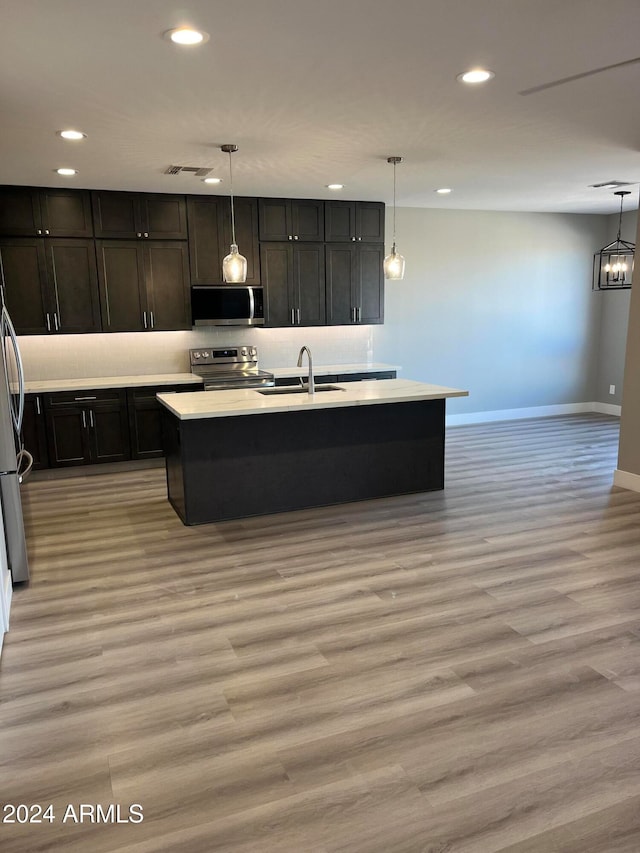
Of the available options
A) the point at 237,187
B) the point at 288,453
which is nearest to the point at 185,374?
the point at 237,187

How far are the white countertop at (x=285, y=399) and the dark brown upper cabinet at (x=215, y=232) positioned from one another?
1945 mm

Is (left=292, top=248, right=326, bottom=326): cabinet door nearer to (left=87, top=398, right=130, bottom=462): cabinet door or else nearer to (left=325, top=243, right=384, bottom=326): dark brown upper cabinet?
(left=325, top=243, right=384, bottom=326): dark brown upper cabinet

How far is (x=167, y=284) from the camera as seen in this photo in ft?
20.7

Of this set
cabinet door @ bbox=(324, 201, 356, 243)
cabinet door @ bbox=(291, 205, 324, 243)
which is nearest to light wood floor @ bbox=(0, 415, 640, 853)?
cabinet door @ bbox=(291, 205, 324, 243)

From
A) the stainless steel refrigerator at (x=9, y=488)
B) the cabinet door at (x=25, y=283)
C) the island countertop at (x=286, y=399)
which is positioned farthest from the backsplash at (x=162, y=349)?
the stainless steel refrigerator at (x=9, y=488)

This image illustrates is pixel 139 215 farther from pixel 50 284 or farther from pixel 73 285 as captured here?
pixel 50 284

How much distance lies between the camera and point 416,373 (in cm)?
788

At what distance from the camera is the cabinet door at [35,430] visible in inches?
223

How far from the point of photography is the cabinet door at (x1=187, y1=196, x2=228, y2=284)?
6281mm

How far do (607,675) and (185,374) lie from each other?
4.96 meters

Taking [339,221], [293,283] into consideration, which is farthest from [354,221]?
[293,283]

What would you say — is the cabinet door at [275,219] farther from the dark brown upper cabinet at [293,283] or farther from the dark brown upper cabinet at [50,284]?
the dark brown upper cabinet at [50,284]

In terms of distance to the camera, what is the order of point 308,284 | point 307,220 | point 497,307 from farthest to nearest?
1. point 497,307
2. point 308,284
3. point 307,220

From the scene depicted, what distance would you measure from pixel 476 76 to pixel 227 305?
383 centimetres
